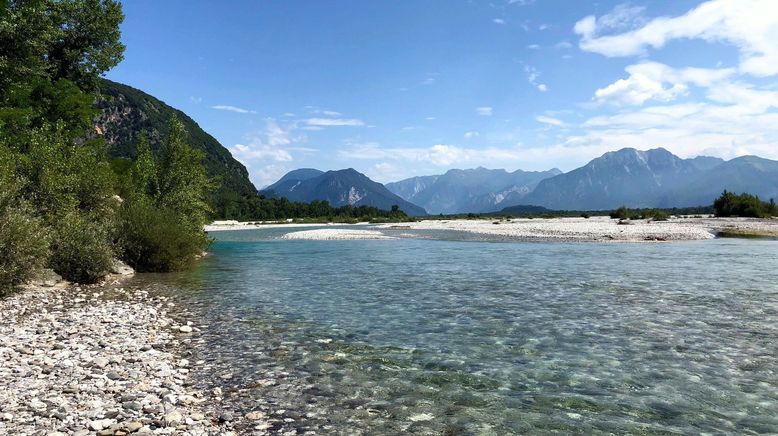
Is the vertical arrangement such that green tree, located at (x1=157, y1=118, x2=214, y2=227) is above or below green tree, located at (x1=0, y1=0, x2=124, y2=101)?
below

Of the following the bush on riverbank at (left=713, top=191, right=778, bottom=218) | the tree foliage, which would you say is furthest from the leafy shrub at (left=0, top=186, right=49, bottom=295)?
the bush on riverbank at (left=713, top=191, right=778, bottom=218)

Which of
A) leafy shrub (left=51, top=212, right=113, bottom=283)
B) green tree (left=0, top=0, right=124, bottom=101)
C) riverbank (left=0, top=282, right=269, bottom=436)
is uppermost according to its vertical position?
green tree (left=0, top=0, right=124, bottom=101)

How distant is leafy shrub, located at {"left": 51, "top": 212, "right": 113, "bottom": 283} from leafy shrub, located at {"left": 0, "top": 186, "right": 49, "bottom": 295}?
4.33 metres

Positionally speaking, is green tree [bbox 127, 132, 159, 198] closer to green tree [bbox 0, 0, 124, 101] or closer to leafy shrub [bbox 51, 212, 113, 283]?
green tree [bbox 0, 0, 124, 101]

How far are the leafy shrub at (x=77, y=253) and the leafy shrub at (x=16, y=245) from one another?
4331 millimetres

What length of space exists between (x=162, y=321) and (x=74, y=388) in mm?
7198

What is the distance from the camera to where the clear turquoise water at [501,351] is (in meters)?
8.59

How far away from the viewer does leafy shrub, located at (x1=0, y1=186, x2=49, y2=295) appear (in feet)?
56.6

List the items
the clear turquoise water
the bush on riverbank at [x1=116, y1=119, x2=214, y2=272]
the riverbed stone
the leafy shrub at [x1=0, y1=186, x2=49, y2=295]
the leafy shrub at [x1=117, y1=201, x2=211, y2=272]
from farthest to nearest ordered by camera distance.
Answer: the bush on riverbank at [x1=116, y1=119, x2=214, y2=272], the leafy shrub at [x1=117, y1=201, x2=211, y2=272], the leafy shrub at [x1=0, y1=186, x2=49, y2=295], the clear turquoise water, the riverbed stone

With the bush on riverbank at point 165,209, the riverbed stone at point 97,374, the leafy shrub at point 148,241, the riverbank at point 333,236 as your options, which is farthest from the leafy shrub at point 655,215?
the riverbed stone at point 97,374

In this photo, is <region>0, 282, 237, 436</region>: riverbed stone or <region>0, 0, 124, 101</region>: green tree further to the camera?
<region>0, 0, 124, 101</region>: green tree

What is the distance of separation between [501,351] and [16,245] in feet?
59.6

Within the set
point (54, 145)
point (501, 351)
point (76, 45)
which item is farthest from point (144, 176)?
point (501, 351)

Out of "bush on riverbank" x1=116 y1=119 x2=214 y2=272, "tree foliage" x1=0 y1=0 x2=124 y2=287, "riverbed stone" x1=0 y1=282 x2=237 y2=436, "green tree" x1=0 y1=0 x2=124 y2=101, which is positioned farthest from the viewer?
"green tree" x1=0 y1=0 x2=124 y2=101
